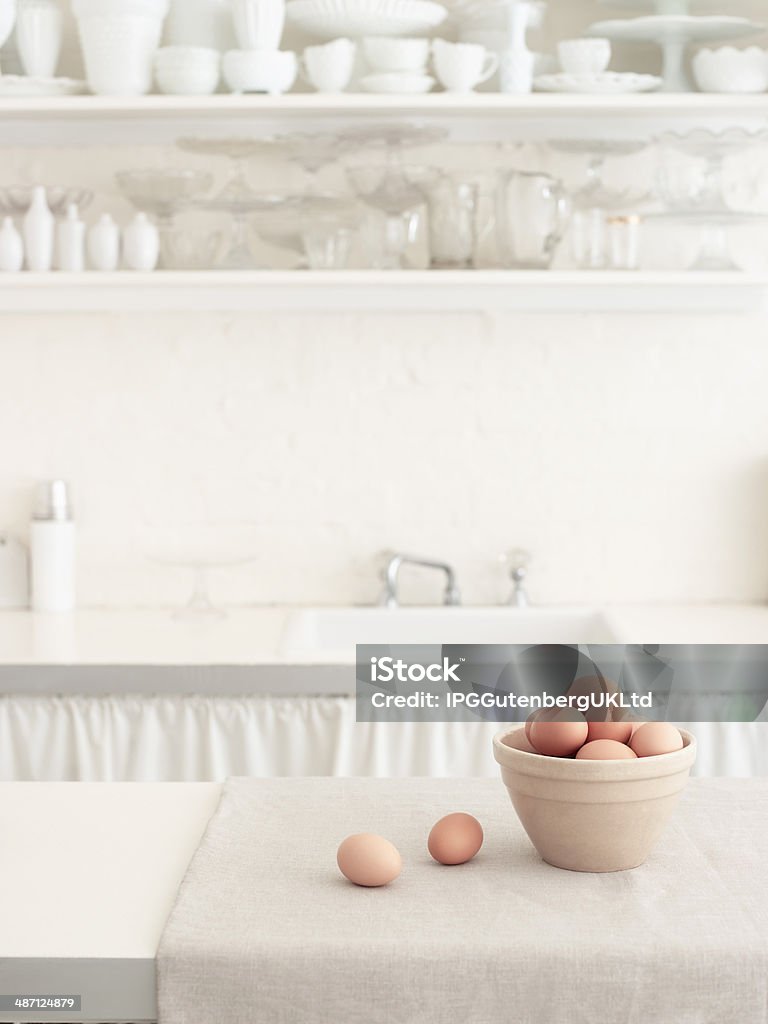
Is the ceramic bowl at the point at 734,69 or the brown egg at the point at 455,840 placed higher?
the ceramic bowl at the point at 734,69

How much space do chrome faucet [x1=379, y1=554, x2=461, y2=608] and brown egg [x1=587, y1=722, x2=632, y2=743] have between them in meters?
1.71

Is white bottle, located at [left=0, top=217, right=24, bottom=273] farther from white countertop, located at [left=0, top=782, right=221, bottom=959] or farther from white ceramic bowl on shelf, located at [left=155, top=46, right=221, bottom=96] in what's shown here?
white countertop, located at [left=0, top=782, right=221, bottom=959]

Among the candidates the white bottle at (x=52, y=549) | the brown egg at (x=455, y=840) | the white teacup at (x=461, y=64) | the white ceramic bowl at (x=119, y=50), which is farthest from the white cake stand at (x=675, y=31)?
the brown egg at (x=455, y=840)

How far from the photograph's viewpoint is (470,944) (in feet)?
3.56

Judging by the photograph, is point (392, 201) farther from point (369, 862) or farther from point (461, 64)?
point (369, 862)

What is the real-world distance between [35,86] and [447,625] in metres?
1.53

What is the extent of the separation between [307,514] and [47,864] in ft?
5.93

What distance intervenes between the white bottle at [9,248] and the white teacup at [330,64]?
0.75m

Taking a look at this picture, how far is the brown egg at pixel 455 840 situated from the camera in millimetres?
1268

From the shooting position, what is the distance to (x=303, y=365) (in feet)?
9.97

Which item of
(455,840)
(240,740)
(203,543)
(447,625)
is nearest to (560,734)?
(455,840)

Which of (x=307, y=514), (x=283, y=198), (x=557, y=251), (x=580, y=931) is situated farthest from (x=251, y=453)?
(x=580, y=931)

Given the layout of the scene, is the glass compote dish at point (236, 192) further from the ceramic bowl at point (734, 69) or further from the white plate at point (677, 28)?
the ceramic bowl at point (734, 69)

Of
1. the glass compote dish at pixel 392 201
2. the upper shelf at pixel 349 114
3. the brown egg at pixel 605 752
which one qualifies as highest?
the upper shelf at pixel 349 114
